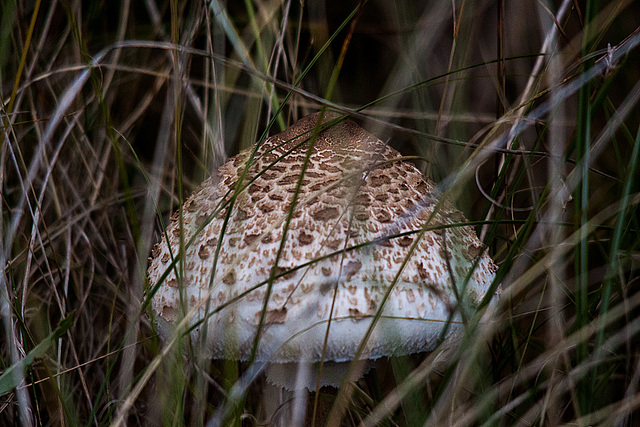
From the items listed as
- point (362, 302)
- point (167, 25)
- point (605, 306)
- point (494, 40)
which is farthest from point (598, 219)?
point (167, 25)

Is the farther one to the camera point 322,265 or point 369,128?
point 369,128

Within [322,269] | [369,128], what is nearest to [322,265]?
[322,269]

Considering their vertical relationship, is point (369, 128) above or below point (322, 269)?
above

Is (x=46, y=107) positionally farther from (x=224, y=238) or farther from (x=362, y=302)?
(x=362, y=302)

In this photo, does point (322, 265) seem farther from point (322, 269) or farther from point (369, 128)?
point (369, 128)
